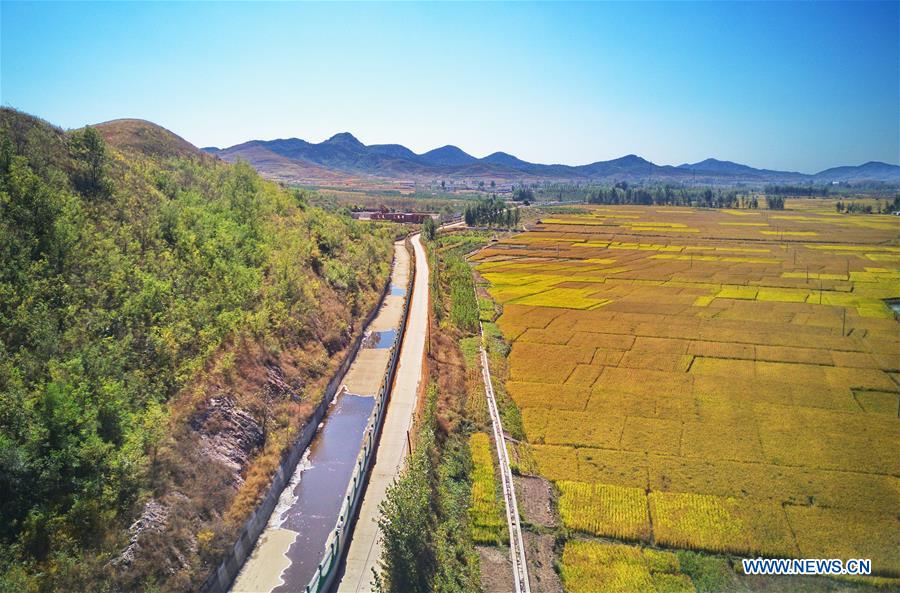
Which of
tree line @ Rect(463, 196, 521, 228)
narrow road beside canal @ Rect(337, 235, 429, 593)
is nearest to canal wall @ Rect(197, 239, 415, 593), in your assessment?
narrow road beside canal @ Rect(337, 235, 429, 593)

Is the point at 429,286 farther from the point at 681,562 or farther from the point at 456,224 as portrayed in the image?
the point at 456,224

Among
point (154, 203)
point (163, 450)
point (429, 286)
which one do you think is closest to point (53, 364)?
point (163, 450)

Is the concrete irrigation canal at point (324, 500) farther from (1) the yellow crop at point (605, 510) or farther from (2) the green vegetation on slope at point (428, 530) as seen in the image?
(1) the yellow crop at point (605, 510)

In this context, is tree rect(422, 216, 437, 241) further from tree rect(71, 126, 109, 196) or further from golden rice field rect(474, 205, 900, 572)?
tree rect(71, 126, 109, 196)

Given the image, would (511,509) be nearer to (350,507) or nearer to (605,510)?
(605,510)

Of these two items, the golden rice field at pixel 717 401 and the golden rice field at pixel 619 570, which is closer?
the golden rice field at pixel 619 570

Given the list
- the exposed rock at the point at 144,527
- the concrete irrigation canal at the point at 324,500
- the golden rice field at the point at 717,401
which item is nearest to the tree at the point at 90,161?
the concrete irrigation canal at the point at 324,500
